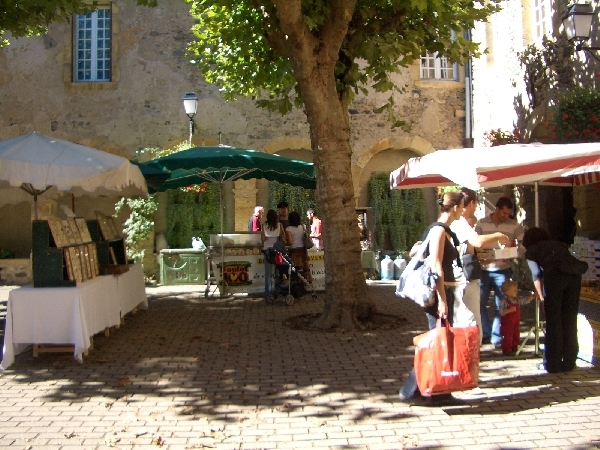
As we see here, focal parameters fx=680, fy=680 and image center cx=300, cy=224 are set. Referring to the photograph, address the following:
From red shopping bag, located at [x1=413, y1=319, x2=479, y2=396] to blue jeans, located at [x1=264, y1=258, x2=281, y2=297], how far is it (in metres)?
6.32

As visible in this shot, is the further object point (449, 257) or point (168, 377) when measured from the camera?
point (168, 377)

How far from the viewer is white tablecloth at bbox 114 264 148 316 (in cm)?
882

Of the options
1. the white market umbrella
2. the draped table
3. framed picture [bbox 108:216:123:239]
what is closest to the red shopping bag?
the draped table

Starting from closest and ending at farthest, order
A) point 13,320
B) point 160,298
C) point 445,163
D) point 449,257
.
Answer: point 449,257, point 445,163, point 13,320, point 160,298

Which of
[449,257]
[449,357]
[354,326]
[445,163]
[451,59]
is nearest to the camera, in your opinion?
[449,357]

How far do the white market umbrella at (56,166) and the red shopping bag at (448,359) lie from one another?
13.5 feet

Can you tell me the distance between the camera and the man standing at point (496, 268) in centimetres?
701

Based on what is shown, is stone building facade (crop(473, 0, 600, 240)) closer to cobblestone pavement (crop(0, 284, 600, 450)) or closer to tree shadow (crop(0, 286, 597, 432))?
cobblestone pavement (crop(0, 284, 600, 450))

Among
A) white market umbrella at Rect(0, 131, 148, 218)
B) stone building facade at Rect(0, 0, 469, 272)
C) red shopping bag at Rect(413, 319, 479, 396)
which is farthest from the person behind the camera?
stone building facade at Rect(0, 0, 469, 272)

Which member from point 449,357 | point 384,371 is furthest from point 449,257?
point 384,371

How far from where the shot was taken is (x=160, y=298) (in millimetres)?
12094

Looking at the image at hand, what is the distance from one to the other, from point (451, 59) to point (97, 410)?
7.03 metres

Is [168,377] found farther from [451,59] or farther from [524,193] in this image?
[524,193]

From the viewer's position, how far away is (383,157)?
16.5 m
